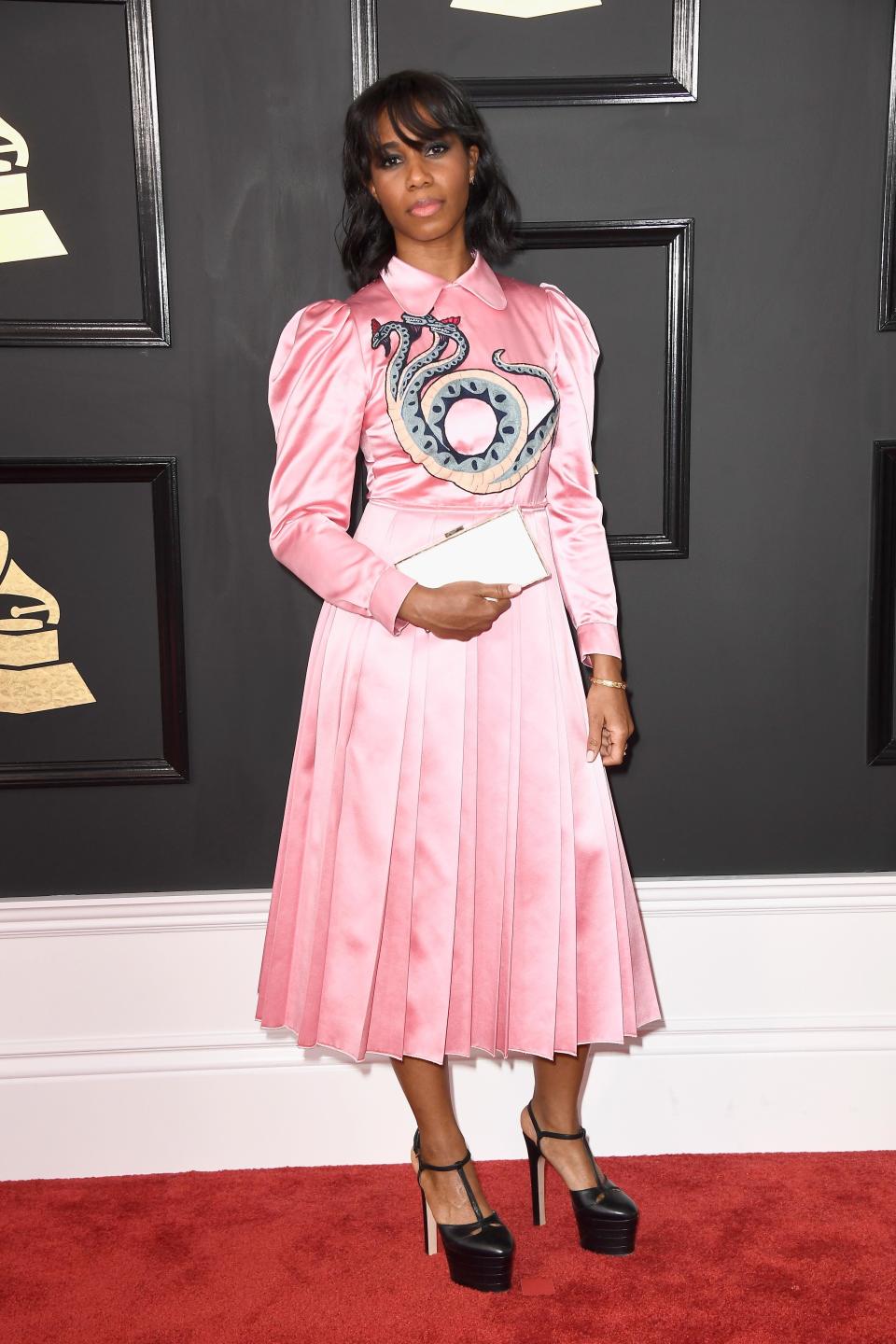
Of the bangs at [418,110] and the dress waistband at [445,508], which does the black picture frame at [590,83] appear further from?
the dress waistband at [445,508]

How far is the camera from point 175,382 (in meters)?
1.83

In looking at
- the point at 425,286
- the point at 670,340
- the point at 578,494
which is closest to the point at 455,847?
the point at 578,494

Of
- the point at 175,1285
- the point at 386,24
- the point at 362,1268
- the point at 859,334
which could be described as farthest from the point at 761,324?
the point at 175,1285

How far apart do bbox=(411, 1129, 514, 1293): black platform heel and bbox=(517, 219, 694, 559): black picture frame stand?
100 centimetres

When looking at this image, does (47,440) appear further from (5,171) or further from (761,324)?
(761,324)

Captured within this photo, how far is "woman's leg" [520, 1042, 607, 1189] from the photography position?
5.54 ft

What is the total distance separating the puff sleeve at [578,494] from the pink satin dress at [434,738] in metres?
0.06

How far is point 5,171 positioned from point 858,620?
1.53 m

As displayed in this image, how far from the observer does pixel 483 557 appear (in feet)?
5.02

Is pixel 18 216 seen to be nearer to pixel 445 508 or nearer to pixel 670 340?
pixel 445 508

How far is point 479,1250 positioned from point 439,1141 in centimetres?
15

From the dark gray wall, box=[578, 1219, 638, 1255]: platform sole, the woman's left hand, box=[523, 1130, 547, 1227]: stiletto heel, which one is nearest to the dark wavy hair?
the dark gray wall

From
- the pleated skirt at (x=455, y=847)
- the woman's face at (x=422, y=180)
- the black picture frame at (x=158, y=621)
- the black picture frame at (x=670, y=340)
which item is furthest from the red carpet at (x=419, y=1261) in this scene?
the woman's face at (x=422, y=180)

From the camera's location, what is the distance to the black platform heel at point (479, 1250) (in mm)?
1576
